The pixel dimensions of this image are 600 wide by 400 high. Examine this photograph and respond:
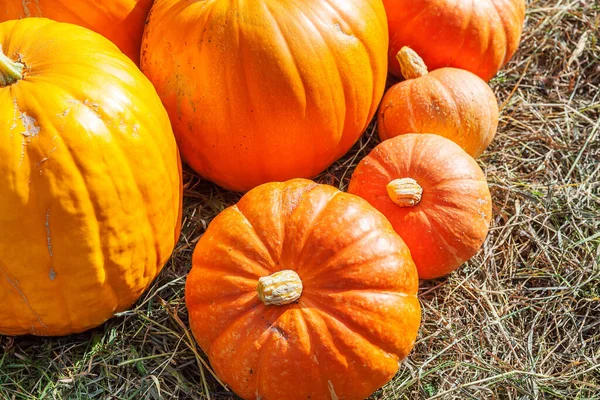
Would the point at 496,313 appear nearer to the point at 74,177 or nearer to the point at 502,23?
the point at 502,23

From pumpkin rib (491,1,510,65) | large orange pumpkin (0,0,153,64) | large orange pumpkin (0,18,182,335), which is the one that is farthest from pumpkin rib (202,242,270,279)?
pumpkin rib (491,1,510,65)

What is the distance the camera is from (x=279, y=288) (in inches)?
91.8

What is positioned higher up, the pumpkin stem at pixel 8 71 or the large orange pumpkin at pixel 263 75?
the pumpkin stem at pixel 8 71

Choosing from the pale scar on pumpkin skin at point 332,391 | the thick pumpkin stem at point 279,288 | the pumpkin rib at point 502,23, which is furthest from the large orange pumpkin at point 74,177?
the pumpkin rib at point 502,23

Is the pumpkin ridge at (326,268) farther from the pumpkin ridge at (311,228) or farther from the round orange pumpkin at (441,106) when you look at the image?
the round orange pumpkin at (441,106)

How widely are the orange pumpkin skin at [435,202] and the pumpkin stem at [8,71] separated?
1533 mm

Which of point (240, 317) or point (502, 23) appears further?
point (502, 23)

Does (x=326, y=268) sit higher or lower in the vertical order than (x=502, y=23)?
lower

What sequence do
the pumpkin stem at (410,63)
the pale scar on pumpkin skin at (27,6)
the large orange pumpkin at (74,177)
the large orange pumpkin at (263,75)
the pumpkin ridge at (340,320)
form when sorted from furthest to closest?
the pumpkin stem at (410,63)
the pale scar on pumpkin skin at (27,6)
the large orange pumpkin at (263,75)
the pumpkin ridge at (340,320)
the large orange pumpkin at (74,177)

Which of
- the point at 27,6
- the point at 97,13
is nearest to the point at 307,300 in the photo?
the point at 97,13

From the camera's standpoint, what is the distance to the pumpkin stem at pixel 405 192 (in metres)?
2.80

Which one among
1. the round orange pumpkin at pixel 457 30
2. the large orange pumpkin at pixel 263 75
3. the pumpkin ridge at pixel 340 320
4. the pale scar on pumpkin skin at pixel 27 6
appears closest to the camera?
the pumpkin ridge at pixel 340 320

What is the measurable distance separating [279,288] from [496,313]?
1251 millimetres

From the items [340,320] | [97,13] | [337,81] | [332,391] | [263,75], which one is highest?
[97,13]
